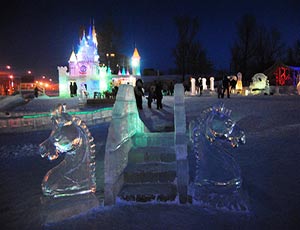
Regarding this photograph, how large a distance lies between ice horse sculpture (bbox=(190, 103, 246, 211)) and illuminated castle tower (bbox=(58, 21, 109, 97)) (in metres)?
28.5

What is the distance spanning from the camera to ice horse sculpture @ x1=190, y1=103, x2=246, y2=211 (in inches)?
142

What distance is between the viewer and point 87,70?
3153 cm

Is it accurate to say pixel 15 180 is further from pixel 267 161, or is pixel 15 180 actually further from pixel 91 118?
pixel 91 118

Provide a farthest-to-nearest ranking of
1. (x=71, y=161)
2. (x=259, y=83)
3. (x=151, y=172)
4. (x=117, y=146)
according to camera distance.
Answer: (x=259, y=83) < (x=151, y=172) < (x=117, y=146) < (x=71, y=161)

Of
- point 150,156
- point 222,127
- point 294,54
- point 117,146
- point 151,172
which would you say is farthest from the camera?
point 294,54

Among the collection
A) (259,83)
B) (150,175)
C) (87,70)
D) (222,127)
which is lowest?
(150,175)

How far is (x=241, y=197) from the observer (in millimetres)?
3629

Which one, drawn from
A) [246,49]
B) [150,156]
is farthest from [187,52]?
[150,156]

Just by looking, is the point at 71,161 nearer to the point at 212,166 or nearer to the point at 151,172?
the point at 151,172

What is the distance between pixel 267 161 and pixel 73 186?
369 cm

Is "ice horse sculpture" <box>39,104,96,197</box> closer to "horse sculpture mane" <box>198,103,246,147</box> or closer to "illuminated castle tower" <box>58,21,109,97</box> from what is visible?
"horse sculpture mane" <box>198,103,246,147</box>

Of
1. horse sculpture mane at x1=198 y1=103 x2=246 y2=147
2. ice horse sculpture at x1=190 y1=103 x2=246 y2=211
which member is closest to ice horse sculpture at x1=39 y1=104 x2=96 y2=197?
ice horse sculpture at x1=190 y1=103 x2=246 y2=211

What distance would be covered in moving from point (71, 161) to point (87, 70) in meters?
29.1

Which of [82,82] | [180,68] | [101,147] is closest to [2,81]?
[82,82]
